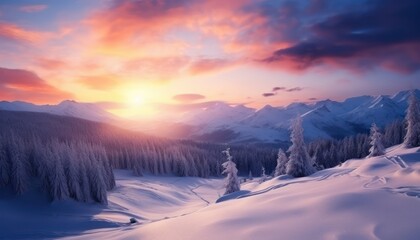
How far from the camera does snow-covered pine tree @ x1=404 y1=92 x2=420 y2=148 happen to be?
44.0m

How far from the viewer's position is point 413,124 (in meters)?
45.3

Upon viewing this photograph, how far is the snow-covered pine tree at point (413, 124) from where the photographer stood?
144ft

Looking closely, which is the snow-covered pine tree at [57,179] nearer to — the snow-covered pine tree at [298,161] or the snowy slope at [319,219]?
the snow-covered pine tree at [298,161]

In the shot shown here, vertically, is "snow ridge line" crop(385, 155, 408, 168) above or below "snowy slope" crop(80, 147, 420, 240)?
below

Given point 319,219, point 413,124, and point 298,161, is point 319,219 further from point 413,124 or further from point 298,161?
point 413,124

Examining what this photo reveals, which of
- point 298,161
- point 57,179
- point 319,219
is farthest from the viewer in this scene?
point 57,179

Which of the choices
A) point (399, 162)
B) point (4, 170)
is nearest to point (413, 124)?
point (399, 162)

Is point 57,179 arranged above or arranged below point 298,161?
above

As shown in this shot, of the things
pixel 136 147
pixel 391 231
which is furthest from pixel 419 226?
pixel 136 147

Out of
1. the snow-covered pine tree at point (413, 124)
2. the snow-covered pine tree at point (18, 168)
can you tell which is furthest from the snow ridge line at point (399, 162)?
the snow-covered pine tree at point (18, 168)

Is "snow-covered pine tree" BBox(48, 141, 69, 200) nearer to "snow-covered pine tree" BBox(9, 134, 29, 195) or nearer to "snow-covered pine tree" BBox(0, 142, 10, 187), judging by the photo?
"snow-covered pine tree" BBox(9, 134, 29, 195)

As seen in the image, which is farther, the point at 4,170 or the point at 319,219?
the point at 4,170

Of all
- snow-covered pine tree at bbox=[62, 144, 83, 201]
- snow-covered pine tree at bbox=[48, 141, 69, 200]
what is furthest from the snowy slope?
snow-covered pine tree at bbox=[62, 144, 83, 201]

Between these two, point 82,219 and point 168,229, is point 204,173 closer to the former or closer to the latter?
point 82,219
